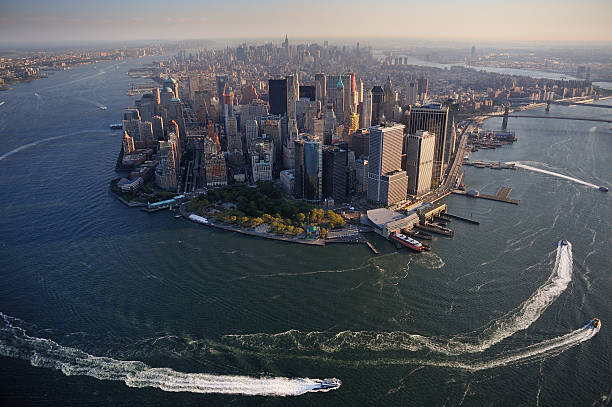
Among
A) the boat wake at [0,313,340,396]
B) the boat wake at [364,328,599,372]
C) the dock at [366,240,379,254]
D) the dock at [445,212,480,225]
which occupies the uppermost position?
the dock at [445,212,480,225]

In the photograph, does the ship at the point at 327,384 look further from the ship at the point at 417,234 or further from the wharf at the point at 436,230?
the wharf at the point at 436,230

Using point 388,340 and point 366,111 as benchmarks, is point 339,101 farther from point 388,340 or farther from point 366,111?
point 388,340

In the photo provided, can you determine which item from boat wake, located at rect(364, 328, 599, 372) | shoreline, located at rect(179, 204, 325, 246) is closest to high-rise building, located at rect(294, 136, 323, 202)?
shoreline, located at rect(179, 204, 325, 246)

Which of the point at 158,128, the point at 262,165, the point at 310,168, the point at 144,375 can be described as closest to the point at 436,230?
the point at 310,168

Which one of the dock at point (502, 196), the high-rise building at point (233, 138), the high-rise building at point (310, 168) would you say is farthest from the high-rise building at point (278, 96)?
the dock at point (502, 196)

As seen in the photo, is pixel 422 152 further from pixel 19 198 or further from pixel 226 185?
pixel 19 198

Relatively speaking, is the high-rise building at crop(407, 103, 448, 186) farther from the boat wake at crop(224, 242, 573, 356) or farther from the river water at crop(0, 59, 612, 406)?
the boat wake at crop(224, 242, 573, 356)
